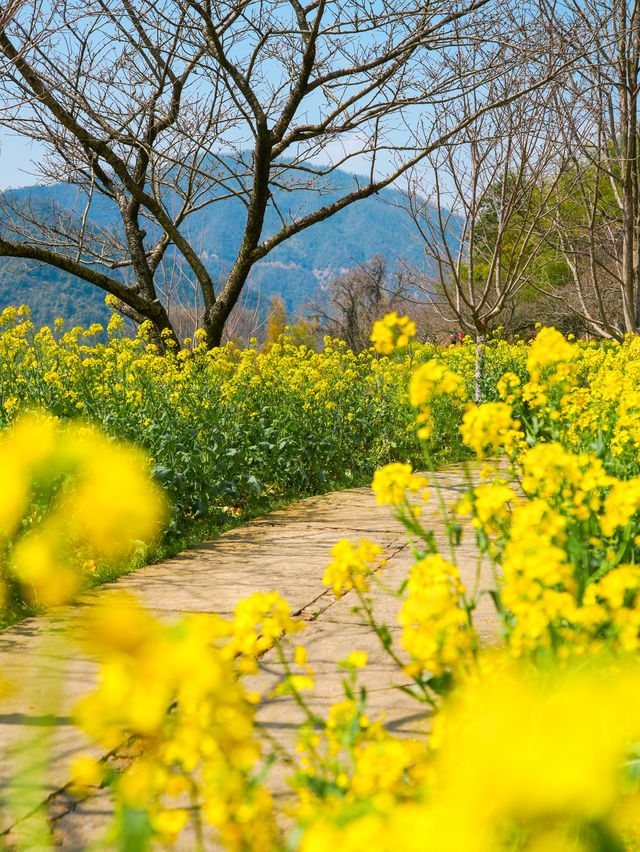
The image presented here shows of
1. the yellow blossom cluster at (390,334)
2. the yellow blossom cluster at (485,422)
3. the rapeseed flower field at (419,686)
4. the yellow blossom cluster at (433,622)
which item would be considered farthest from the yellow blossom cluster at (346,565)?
the yellow blossom cluster at (390,334)

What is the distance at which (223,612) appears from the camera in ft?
8.84

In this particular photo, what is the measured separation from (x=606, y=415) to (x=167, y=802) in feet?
9.45

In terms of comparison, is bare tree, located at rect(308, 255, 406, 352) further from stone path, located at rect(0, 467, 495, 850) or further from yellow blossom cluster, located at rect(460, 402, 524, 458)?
yellow blossom cluster, located at rect(460, 402, 524, 458)

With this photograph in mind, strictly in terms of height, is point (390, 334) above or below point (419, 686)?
above

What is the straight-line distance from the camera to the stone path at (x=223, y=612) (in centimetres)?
150

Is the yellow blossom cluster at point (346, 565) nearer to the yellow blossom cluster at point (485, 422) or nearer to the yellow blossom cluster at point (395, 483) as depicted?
the yellow blossom cluster at point (395, 483)

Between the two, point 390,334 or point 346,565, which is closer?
point 346,565

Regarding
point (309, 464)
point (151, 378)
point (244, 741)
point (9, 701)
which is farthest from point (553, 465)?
point (151, 378)

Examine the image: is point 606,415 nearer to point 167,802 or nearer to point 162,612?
point 162,612

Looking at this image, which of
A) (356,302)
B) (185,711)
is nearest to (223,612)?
(185,711)

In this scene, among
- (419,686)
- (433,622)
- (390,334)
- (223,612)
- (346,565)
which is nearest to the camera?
(433,622)

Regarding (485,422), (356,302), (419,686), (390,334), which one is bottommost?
(419,686)

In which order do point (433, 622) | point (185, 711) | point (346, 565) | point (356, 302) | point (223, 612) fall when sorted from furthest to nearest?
point (356, 302) < point (223, 612) < point (346, 565) < point (433, 622) < point (185, 711)

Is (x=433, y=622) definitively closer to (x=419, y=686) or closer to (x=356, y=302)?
(x=419, y=686)
